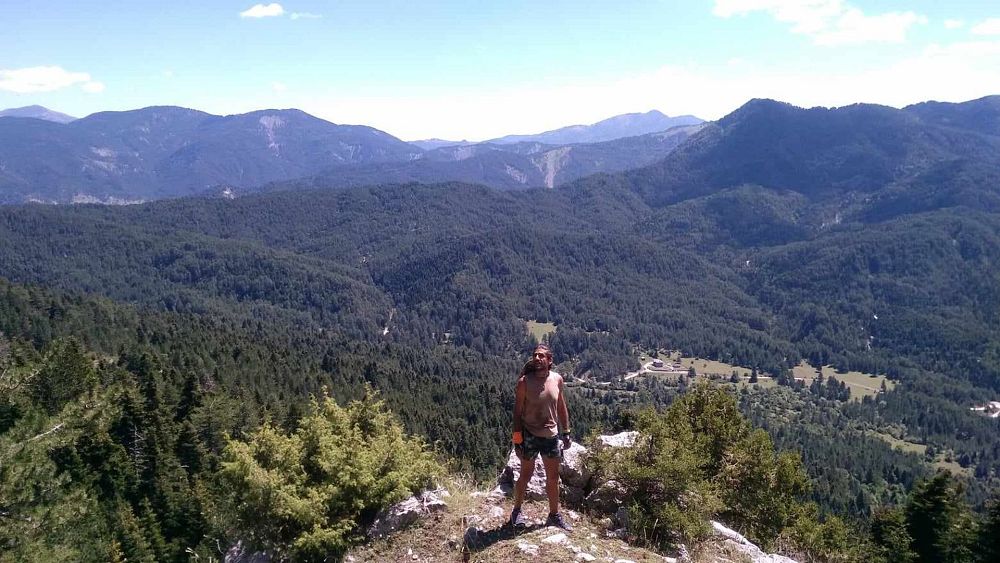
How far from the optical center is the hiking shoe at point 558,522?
42.2 feet

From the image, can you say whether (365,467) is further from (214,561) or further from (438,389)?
(438,389)

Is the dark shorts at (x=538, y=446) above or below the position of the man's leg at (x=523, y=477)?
Answer: above

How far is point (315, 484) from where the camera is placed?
12.8 meters

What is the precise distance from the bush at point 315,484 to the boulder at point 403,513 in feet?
0.76

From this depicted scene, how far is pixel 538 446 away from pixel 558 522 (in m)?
1.97

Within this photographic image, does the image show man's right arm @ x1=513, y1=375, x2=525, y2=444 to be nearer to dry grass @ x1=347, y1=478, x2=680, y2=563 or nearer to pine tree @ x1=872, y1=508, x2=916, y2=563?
dry grass @ x1=347, y1=478, x2=680, y2=563

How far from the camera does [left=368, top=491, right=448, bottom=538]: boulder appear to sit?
42.7 feet

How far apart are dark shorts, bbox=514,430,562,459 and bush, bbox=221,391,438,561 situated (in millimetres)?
2724

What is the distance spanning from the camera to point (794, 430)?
170 metres

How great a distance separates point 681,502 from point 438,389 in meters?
110

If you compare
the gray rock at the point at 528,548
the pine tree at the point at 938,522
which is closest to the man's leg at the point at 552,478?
the gray rock at the point at 528,548

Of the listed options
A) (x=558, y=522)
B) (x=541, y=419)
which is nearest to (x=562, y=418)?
Answer: (x=541, y=419)

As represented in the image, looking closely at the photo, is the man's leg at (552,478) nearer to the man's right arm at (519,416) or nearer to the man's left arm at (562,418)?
the man's left arm at (562,418)

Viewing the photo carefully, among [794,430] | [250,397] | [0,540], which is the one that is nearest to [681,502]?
[0,540]
